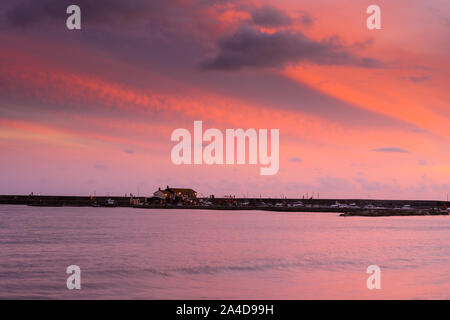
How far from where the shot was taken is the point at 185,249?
52.1 m

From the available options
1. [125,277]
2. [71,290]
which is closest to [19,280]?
[71,290]

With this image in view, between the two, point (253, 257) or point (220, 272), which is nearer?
point (220, 272)

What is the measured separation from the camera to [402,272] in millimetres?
38094

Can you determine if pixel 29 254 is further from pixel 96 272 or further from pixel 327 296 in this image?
pixel 327 296

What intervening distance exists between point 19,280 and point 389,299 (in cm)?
2309

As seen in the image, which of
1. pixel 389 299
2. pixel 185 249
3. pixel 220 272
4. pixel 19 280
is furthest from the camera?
pixel 185 249

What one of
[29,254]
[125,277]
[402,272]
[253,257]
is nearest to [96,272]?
[125,277]

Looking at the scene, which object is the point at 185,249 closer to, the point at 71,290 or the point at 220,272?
the point at 220,272
